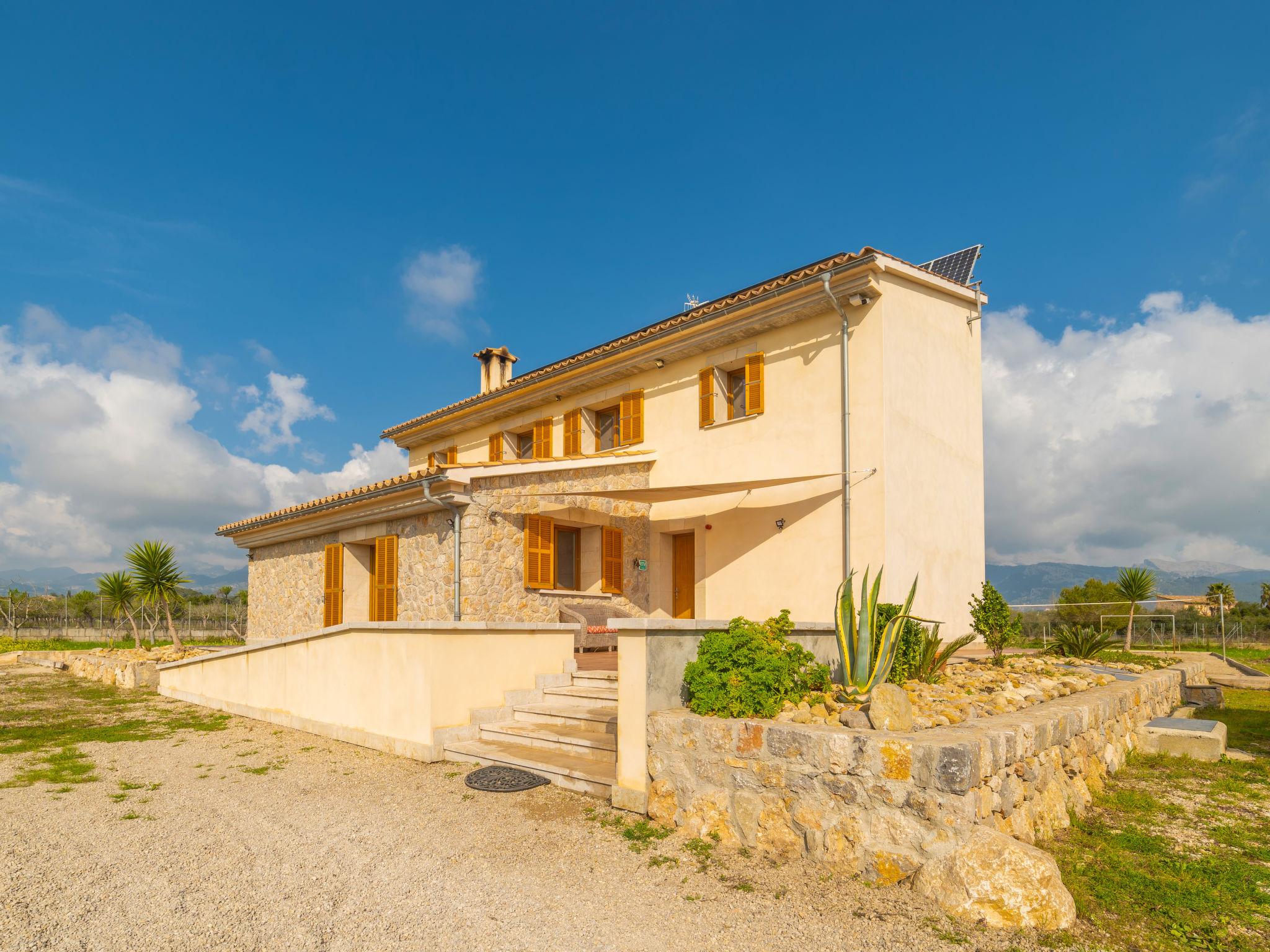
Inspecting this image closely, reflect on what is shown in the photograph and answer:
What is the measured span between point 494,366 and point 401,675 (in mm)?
13617

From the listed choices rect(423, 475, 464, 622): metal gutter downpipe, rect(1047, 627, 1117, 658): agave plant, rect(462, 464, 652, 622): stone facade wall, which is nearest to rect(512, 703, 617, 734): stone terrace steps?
rect(423, 475, 464, 622): metal gutter downpipe

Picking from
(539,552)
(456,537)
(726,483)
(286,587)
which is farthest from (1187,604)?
(286,587)

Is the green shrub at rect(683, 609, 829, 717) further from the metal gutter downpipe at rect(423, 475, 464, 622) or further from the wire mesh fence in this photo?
the wire mesh fence

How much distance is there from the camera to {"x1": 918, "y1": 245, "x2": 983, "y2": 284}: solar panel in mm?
13891

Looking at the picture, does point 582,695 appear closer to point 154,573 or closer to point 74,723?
point 74,723

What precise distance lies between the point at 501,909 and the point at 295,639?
24.5ft

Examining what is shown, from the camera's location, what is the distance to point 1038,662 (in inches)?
416

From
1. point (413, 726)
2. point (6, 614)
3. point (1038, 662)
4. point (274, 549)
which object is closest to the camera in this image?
point (413, 726)

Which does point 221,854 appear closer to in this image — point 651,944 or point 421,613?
point 651,944

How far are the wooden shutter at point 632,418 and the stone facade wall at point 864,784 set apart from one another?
8647mm

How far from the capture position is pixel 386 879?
199 inches

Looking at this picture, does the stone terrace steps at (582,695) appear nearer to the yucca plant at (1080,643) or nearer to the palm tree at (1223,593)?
the yucca plant at (1080,643)

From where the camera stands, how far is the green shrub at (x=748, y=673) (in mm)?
6188

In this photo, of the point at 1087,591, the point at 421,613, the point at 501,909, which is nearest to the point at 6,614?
the point at 421,613
